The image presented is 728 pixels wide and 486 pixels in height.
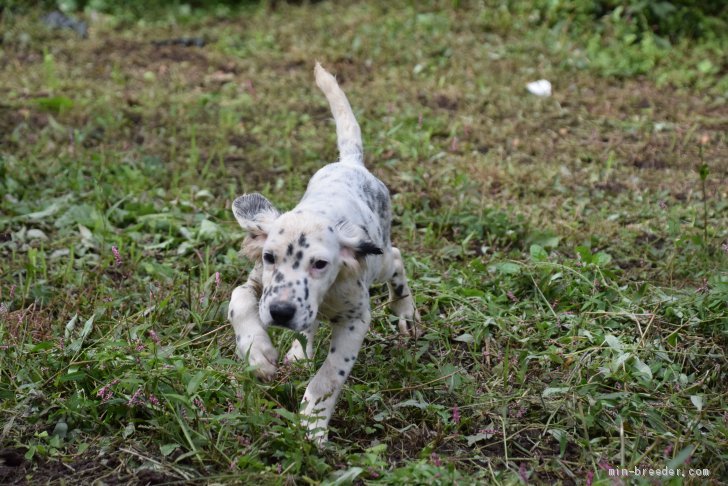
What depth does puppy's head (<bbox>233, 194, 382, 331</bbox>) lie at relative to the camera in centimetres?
350

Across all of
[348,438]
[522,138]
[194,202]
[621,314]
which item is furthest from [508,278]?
[522,138]

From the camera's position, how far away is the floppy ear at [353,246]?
3789mm

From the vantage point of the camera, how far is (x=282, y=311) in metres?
3.46

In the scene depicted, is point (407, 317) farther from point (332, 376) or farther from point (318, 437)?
point (318, 437)

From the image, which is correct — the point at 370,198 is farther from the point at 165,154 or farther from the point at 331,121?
the point at 331,121

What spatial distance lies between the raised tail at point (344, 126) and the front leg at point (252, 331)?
128cm

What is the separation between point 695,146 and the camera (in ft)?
25.9

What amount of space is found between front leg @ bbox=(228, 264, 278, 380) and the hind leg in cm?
104

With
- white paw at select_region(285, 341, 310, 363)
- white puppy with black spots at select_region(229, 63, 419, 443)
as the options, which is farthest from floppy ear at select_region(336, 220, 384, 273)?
Answer: white paw at select_region(285, 341, 310, 363)

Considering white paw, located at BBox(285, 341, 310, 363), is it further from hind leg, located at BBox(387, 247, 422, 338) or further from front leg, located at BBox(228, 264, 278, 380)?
hind leg, located at BBox(387, 247, 422, 338)

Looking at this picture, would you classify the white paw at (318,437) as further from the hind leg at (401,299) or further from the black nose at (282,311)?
the hind leg at (401,299)

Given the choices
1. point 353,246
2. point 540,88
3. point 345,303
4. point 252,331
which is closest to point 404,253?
point 345,303

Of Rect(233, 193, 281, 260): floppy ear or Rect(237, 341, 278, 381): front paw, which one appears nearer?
Rect(237, 341, 278, 381): front paw

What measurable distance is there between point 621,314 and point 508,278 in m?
0.73
